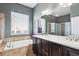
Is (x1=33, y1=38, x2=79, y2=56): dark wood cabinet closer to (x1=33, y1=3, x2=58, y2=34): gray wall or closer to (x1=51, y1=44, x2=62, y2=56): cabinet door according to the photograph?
(x1=51, y1=44, x2=62, y2=56): cabinet door

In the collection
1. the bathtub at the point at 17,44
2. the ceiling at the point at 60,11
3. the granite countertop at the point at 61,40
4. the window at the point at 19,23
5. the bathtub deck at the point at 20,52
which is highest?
the ceiling at the point at 60,11

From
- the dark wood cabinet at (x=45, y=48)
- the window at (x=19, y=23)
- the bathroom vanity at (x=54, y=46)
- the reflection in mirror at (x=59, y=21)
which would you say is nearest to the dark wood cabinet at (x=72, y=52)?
the bathroom vanity at (x=54, y=46)

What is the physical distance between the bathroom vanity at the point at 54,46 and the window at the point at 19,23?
0.77 feet

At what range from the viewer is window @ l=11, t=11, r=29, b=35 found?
1.68 metres

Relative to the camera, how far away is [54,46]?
1.63 metres

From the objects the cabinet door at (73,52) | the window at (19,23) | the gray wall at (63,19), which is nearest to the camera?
the cabinet door at (73,52)

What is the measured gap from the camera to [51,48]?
1.67 m

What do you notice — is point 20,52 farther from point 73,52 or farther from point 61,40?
point 73,52

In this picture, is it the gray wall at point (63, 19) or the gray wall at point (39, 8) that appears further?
the gray wall at point (39, 8)

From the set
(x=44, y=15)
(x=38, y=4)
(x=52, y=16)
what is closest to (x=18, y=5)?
(x=38, y=4)

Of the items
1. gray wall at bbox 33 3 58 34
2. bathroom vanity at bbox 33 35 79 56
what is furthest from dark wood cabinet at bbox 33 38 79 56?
gray wall at bbox 33 3 58 34

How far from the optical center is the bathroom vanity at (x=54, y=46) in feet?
4.77

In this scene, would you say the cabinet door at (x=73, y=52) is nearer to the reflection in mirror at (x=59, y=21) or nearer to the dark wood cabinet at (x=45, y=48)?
the reflection in mirror at (x=59, y=21)

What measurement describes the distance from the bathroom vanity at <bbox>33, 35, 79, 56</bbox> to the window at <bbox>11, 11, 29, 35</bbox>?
0.24 meters
